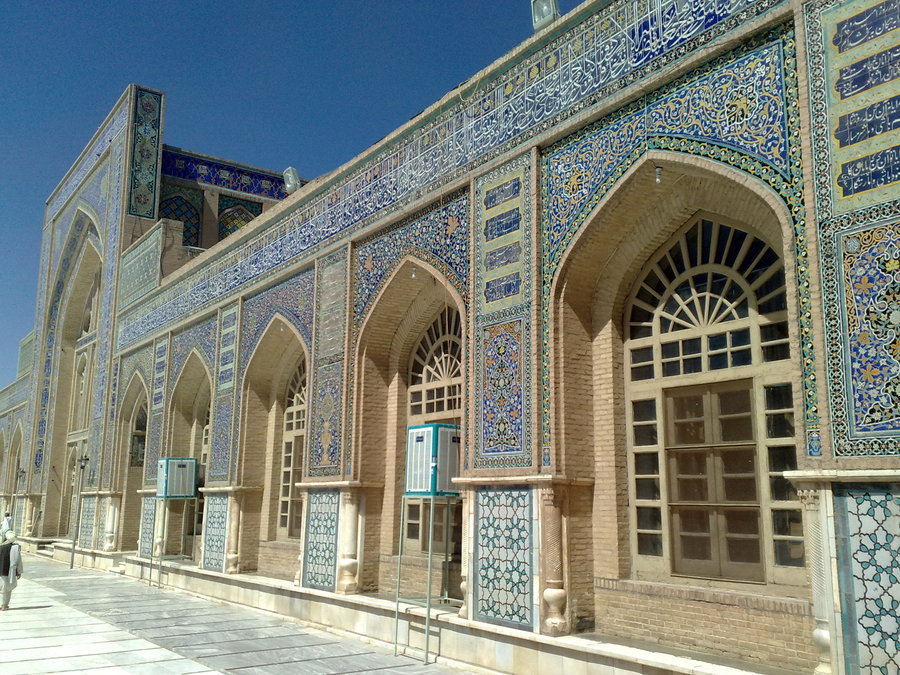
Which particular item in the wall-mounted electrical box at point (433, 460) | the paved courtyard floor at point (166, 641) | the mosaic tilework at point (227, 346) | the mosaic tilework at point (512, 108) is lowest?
the paved courtyard floor at point (166, 641)

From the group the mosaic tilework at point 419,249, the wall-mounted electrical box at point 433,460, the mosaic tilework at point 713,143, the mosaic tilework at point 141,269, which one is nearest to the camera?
the mosaic tilework at point 713,143

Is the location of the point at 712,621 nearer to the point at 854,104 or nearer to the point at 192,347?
the point at 854,104

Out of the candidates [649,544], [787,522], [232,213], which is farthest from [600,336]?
[232,213]

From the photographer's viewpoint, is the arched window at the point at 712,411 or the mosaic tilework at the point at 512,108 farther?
the mosaic tilework at the point at 512,108

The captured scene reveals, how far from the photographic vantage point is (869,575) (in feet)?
→ 12.1

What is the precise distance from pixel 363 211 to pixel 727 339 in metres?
4.39

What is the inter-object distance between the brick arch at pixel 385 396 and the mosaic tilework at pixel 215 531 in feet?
10.2

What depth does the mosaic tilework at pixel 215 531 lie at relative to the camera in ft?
33.7

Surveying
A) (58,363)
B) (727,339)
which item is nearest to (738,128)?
(727,339)

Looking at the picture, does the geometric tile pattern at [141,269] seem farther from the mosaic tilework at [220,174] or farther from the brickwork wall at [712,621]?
the brickwork wall at [712,621]

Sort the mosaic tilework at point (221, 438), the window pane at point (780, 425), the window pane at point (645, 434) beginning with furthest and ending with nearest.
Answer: the mosaic tilework at point (221, 438) → the window pane at point (645, 434) → the window pane at point (780, 425)

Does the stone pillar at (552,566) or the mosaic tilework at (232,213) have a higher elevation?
the mosaic tilework at (232,213)

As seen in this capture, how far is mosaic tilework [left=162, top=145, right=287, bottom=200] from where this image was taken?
17.1 m

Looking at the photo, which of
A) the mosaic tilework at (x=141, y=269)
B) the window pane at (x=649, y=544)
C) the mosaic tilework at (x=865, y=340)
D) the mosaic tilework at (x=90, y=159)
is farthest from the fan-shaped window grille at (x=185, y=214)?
the mosaic tilework at (x=865, y=340)
